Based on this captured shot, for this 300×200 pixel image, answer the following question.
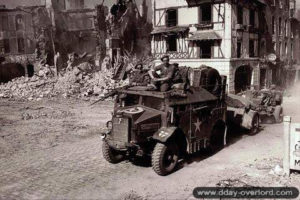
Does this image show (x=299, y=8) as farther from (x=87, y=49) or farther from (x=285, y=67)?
(x=87, y=49)

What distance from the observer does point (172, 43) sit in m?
29.7

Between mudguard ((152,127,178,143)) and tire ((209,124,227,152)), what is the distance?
296 cm

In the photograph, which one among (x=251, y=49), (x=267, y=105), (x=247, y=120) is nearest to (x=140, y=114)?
(x=247, y=120)

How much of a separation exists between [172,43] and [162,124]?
21535 millimetres

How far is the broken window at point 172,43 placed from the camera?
29.3 meters

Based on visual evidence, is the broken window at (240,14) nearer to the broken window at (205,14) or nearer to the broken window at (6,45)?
the broken window at (205,14)

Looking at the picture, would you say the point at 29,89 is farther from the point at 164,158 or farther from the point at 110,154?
the point at 164,158

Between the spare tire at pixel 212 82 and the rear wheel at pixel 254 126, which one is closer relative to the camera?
the spare tire at pixel 212 82

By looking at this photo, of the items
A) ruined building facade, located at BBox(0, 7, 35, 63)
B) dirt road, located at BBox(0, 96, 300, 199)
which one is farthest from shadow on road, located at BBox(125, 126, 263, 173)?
ruined building facade, located at BBox(0, 7, 35, 63)

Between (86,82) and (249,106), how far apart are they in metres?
22.6

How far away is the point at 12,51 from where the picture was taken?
46.8 meters

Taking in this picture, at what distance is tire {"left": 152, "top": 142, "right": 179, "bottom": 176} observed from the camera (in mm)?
8703

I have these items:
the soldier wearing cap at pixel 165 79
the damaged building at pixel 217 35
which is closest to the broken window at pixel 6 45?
the damaged building at pixel 217 35

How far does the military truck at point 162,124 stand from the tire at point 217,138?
53cm
